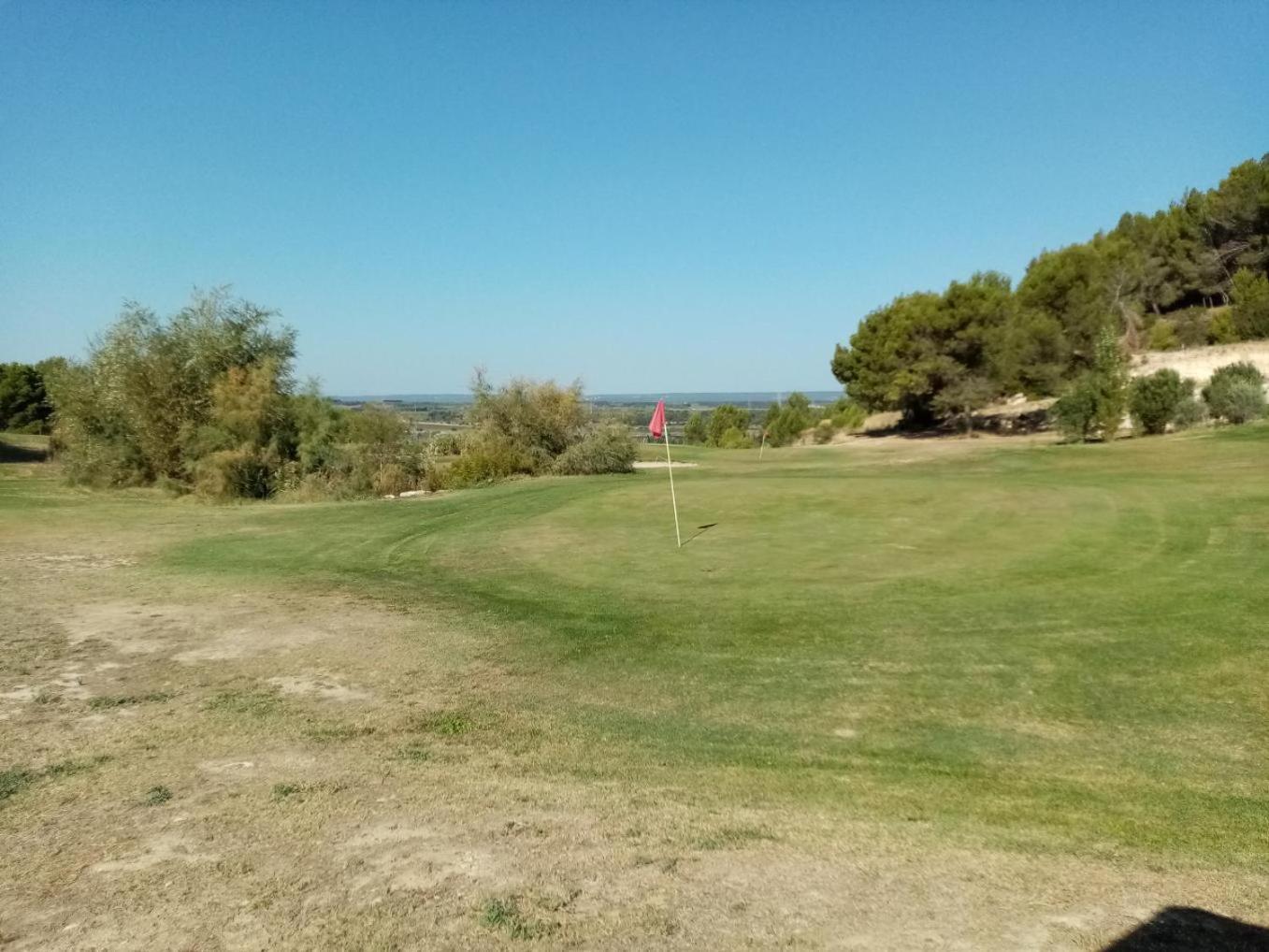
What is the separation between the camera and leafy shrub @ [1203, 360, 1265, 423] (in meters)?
35.9

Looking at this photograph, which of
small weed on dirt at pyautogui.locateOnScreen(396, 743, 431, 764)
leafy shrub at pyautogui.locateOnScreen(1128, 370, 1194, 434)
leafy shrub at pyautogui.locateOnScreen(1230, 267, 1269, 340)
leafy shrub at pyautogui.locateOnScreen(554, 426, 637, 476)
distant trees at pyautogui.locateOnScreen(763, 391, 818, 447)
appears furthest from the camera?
distant trees at pyautogui.locateOnScreen(763, 391, 818, 447)

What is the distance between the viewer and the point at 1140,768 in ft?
21.5

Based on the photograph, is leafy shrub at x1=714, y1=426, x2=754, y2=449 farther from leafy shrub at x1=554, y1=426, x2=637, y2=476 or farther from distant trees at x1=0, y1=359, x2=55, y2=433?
distant trees at x1=0, y1=359, x2=55, y2=433

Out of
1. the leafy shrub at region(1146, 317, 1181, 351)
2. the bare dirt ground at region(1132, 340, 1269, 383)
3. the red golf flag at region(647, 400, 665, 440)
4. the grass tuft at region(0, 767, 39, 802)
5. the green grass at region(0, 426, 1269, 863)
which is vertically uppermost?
the leafy shrub at region(1146, 317, 1181, 351)

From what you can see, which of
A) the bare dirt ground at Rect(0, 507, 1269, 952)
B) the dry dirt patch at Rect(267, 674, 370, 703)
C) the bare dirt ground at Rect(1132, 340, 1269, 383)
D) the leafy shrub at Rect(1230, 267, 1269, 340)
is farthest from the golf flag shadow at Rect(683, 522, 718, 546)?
the leafy shrub at Rect(1230, 267, 1269, 340)

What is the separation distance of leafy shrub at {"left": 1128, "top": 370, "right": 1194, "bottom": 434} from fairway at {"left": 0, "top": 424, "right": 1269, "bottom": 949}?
2419cm

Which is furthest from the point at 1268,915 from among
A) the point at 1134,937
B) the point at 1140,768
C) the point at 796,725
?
the point at 796,725

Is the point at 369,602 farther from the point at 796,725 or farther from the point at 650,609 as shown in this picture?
the point at 796,725

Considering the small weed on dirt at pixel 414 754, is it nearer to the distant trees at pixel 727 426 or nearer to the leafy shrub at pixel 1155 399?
the leafy shrub at pixel 1155 399

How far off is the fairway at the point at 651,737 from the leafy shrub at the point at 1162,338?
50935 millimetres

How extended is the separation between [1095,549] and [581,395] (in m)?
24.0

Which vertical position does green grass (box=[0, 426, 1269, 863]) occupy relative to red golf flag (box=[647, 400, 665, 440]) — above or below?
below

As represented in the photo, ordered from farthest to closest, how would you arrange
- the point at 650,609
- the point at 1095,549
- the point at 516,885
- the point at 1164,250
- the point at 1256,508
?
1. the point at 1164,250
2. the point at 1256,508
3. the point at 1095,549
4. the point at 650,609
5. the point at 516,885

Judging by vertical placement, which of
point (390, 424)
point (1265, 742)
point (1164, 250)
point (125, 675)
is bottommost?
point (1265, 742)
